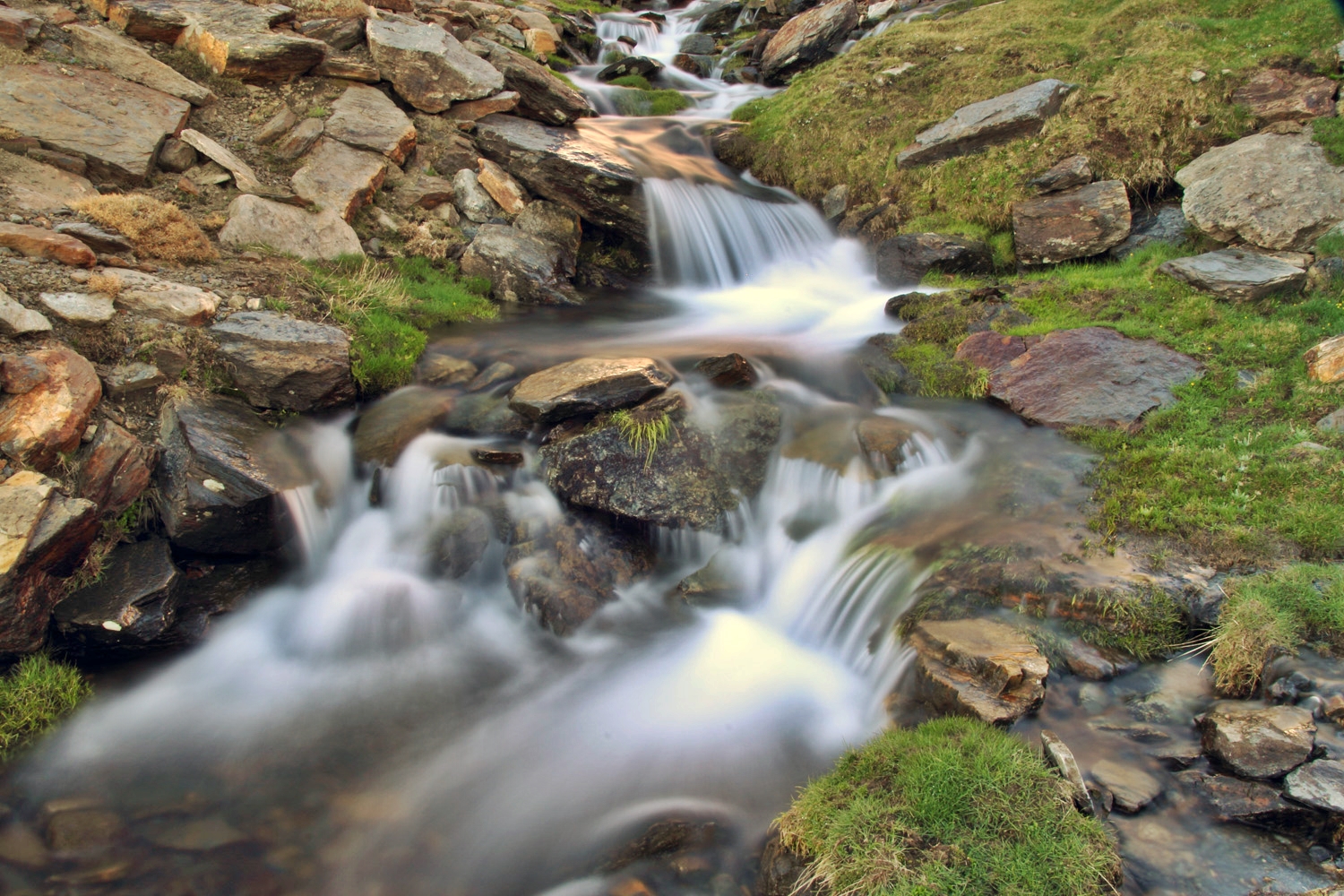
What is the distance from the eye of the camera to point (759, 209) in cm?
1428

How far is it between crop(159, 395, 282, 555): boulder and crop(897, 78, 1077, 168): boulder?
39.3 feet

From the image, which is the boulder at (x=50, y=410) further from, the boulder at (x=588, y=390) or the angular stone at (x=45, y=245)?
the boulder at (x=588, y=390)

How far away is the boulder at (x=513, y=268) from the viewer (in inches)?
474

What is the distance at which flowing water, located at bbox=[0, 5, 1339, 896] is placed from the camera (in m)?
4.87

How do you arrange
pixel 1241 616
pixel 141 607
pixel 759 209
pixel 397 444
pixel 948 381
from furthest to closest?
1. pixel 759 209
2. pixel 948 381
3. pixel 397 444
4. pixel 141 607
5. pixel 1241 616

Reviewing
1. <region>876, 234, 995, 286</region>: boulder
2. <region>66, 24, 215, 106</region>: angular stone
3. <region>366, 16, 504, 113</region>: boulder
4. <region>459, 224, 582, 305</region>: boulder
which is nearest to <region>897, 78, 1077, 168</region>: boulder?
<region>876, 234, 995, 286</region>: boulder

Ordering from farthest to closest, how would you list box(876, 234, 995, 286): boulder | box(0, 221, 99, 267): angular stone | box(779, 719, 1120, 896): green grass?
box(876, 234, 995, 286): boulder → box(0, 221, 99, 267): angular stone → box(779, 719, 1120, 896): green grass

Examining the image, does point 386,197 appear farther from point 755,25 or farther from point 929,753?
point 755,25

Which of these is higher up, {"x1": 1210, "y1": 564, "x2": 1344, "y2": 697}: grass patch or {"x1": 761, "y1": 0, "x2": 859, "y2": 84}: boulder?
{"x1": 761, "y1": 0, "x2": 859, "y2": 84}: boulder

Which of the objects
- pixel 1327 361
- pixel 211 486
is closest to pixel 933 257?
pixel 1327 361

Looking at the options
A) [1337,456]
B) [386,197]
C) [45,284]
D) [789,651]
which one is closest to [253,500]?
[45,284]

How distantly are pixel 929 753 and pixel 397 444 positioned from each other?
245 inches

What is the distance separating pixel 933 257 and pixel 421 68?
10010mm

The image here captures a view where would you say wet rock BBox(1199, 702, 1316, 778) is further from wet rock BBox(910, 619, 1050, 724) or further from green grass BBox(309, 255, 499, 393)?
green grass BBox(309, 255, 499, 393)
